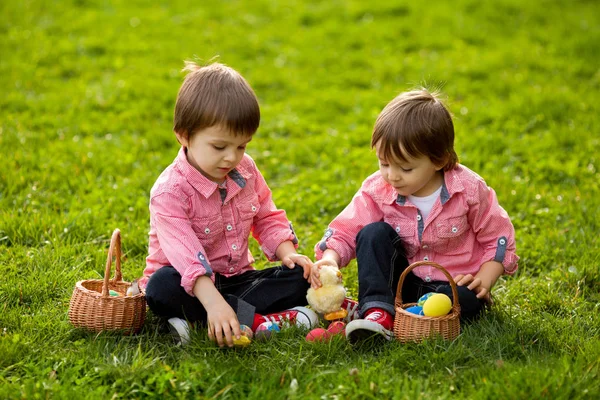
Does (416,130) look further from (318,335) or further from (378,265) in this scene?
(318,335)

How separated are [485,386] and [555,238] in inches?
72.6

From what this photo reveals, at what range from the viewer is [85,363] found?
3.04 metres

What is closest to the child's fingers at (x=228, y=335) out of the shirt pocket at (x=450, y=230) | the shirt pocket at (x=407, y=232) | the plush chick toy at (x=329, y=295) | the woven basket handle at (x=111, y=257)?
the plush chick toy at (x=329, y=295)

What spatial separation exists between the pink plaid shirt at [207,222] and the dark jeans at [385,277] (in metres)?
0.43

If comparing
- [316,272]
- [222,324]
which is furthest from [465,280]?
[222,324]

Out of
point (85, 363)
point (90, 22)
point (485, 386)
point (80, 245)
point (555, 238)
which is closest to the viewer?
point (485, 386)

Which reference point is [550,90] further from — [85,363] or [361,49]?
[85,363]

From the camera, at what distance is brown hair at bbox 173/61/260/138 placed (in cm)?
330

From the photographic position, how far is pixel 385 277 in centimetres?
352

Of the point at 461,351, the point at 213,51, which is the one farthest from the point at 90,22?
the point at 461,351

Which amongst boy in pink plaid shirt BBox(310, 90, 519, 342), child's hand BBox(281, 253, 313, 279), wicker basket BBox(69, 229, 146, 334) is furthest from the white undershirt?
wicker basket BBox(69, 229, 146, 334)

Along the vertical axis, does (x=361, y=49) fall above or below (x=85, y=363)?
above

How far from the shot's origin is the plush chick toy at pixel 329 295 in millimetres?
3383

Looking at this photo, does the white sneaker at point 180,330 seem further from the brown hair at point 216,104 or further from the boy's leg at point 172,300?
the brown hair at point 216,104
